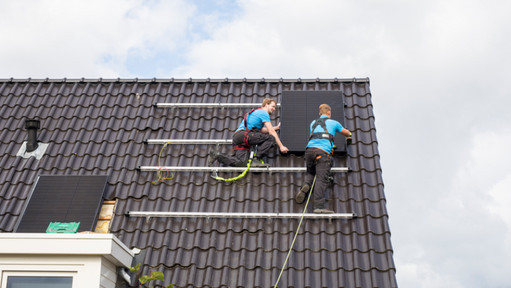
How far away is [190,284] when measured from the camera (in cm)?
766

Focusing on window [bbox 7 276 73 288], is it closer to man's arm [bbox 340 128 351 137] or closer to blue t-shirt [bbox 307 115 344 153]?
blue t-shirt [bbox 307 115 344 153]

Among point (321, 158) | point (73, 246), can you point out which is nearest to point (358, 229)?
point (321, 158)

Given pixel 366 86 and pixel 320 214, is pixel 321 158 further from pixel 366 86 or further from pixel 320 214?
pixel 366 86

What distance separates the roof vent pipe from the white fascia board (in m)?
3.89

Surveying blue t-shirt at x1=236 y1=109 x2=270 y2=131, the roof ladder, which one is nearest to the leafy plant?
the roof ladder

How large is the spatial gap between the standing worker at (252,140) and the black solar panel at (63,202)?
1847 mm

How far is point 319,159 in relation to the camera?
349 inches

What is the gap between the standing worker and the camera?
9523 mm

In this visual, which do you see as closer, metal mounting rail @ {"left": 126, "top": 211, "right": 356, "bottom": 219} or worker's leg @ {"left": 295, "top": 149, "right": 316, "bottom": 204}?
metal mounting rail @ {"left": 126, "top": 211, "right": 356, "bottom": 219}

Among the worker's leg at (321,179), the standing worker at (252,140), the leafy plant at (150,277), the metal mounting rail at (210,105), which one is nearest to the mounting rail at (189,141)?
the standing worker at (252,140)

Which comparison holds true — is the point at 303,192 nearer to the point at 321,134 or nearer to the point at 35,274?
the point at 321,134

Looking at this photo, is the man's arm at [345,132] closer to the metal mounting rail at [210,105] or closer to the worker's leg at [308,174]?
the worker's leg at [308,174]

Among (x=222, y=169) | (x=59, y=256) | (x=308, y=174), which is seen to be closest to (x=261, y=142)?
(x=222, y=169)

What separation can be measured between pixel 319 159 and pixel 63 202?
3818mm
